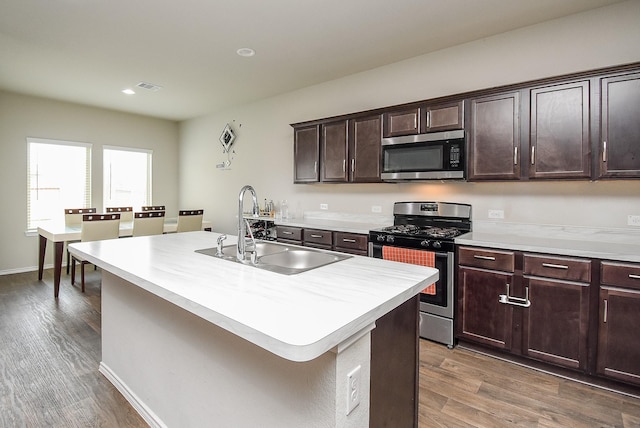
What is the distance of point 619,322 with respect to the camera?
2.15m

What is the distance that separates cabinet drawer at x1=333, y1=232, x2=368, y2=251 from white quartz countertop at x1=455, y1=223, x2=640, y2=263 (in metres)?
0.95

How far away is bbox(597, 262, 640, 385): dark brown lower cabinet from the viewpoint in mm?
2104

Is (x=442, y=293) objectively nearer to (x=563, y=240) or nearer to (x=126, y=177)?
(x=563, y=240)

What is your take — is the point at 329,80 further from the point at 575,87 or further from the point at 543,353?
the point at 543,353

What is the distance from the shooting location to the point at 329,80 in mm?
4398

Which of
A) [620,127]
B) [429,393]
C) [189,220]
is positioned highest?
[620,127]

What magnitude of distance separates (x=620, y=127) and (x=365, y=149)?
209cm

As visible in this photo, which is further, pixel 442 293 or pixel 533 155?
pixel 442 293

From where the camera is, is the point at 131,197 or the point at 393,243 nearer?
the point at 393,243

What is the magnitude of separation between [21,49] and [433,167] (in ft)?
14.5

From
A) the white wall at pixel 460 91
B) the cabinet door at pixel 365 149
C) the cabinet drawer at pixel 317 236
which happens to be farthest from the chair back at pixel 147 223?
the cabinet door at pixel 365 149

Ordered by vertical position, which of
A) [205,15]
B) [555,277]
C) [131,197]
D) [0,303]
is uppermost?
[205,15]

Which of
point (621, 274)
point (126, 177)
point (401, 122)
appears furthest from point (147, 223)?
point (621, 274)

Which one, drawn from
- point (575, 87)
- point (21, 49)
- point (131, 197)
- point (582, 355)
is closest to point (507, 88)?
point (575, 87)
